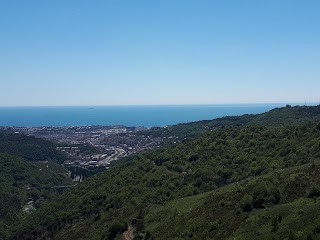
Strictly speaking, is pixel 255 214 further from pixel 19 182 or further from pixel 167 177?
pixel 19 182

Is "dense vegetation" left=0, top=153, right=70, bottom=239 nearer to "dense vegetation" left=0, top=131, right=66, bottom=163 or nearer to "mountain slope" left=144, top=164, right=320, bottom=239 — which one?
"dense vegetation" left=0, top=131, right=66, bottom=163

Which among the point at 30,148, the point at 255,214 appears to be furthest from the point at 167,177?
the point at 30,148

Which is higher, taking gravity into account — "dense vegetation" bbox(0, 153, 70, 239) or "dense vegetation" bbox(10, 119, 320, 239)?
"dense vegetation" bbox(10, 119, 320, 239)

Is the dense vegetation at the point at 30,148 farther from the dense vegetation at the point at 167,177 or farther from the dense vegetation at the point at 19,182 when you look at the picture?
the dense vegetation at the point at 167,177

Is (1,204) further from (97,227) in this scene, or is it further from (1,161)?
(97,227)

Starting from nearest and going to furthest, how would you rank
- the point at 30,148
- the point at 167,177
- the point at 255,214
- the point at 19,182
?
the point at 255,214 → the point at 167,177 → the point at 19,182 → the point at 30,148

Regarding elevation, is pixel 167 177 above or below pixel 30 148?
above

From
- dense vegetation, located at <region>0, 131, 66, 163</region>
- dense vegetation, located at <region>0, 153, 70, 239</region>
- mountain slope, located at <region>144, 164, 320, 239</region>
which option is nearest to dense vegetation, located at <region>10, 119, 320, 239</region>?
mountain slope, located at <region>144, 164, 320, 239</region>
